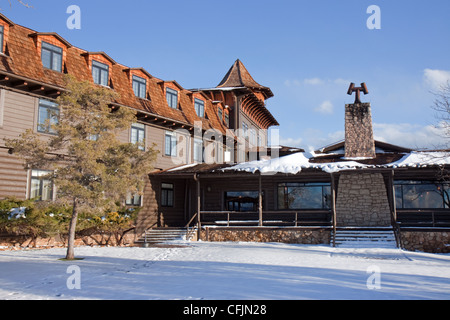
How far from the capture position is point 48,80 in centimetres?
1579

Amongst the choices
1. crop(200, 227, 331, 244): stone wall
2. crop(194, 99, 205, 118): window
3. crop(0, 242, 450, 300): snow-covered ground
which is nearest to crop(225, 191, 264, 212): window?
crop(200, 227, 331, 244): stone wall

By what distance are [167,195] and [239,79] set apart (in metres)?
11.3

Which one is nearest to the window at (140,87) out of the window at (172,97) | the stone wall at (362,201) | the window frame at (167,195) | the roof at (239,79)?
the window at (172,97)

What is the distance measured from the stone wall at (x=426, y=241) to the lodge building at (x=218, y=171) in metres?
0.04

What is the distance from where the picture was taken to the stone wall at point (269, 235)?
58.3ft

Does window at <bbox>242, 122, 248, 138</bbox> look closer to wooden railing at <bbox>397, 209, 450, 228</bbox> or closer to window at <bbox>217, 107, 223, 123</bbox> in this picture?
window at <bbox>217, 107, 223, 123</bbox>

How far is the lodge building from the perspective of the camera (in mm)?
15531

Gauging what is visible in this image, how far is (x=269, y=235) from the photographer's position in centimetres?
1823

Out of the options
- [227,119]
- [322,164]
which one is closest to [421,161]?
[322,164]

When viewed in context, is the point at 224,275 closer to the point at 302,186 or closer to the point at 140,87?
the point at 302,186

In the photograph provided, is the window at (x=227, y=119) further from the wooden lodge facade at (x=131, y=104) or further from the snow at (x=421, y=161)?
the snow at (x=421, y=161)
